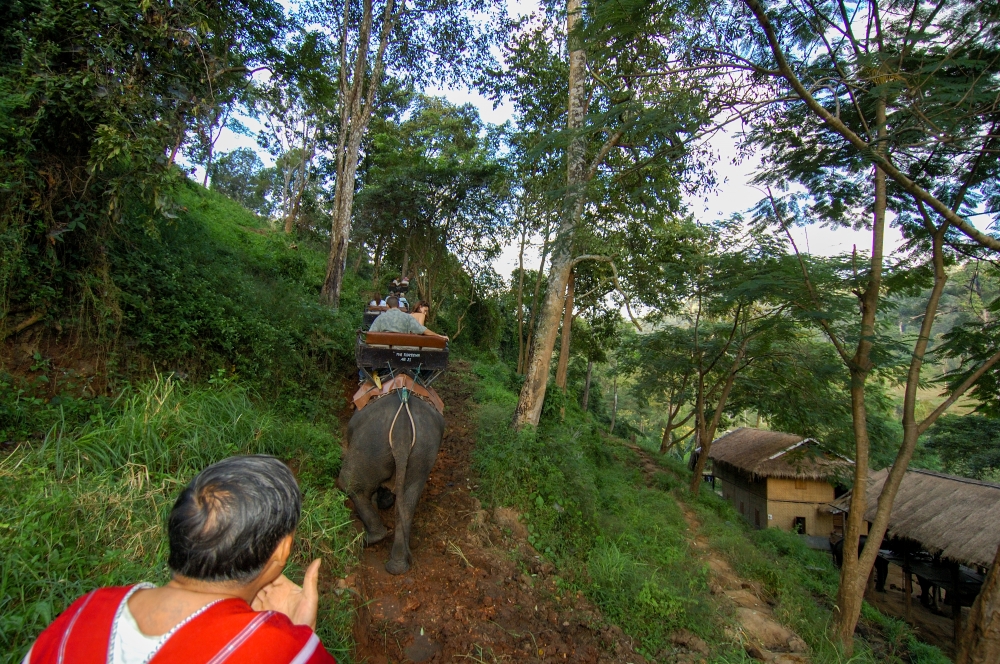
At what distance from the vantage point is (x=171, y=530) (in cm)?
125

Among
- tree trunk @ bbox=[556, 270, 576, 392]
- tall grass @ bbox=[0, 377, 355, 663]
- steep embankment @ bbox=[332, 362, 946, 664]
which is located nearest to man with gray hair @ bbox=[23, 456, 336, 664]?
tall grass @ bbox=[0, 377, 355, 663]

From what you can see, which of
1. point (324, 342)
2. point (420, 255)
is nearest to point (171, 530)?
point (324, 342)

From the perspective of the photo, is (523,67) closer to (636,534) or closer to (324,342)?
(324,342)

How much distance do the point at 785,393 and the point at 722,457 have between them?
1054cm

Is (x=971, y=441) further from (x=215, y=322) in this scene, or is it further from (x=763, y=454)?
(x=215, y=322)

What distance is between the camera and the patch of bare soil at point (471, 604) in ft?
11.6

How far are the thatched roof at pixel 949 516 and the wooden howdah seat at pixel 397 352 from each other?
10233 mm

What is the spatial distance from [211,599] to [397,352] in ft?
12.6

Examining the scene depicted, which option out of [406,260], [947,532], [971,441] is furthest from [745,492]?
[406,260]

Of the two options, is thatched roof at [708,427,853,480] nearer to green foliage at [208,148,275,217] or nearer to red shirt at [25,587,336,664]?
red shirt at [25,587,336,664]

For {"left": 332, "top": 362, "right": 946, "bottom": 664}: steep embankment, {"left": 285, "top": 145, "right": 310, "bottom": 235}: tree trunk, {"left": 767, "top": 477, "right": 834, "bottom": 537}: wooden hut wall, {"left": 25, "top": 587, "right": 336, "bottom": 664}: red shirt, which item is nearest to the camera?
{"left": 25, "top": 587, "right": 336, "bottom": 664}: red shirt

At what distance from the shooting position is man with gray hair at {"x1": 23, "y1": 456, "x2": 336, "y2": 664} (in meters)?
1.09

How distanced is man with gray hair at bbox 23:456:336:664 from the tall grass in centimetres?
161

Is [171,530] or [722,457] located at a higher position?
[171,530]
